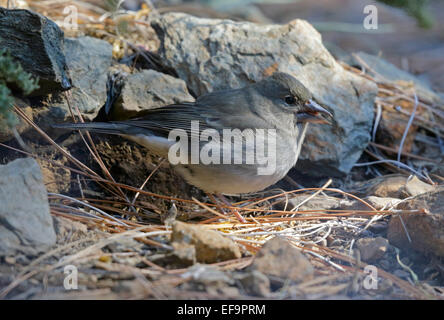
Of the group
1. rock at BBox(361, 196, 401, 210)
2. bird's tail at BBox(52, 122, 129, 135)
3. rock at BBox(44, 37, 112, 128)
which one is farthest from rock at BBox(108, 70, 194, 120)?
rock at BBox(361, 196, 401, 210)

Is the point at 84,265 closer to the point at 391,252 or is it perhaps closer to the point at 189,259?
the point at 189,259

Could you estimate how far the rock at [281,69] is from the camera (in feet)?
14.7

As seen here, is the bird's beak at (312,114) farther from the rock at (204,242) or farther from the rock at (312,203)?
the rock at (204,242)

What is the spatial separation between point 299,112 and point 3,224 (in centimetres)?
244

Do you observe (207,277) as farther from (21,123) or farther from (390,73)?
(390,73)

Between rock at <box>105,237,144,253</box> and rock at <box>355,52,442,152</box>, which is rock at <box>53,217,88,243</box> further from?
rock at <box>355,52,442,152</box>

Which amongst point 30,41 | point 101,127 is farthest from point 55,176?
point 30,41

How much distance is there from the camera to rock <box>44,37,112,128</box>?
3730 mm

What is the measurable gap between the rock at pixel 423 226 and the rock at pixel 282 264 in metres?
0.94

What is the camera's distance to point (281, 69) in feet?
15.1

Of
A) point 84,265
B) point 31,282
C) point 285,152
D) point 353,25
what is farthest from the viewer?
point 353,25

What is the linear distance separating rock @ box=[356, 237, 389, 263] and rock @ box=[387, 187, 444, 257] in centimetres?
14
